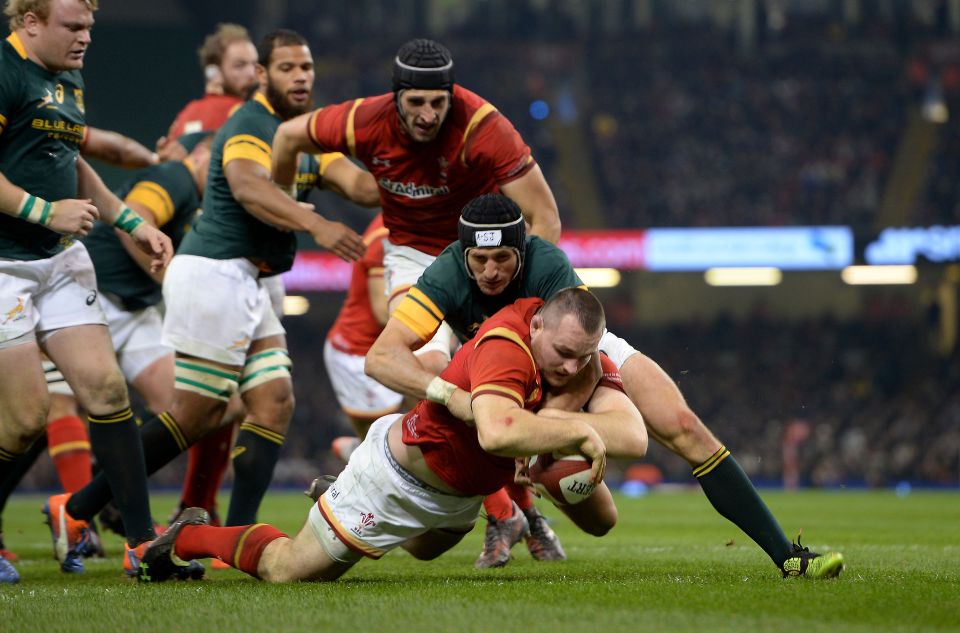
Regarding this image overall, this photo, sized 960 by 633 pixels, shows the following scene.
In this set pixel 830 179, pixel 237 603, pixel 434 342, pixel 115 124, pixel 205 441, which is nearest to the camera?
pixel 237 603

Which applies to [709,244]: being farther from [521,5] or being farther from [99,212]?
[99,212]

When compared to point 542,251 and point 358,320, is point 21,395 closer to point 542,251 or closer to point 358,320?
point 542,251

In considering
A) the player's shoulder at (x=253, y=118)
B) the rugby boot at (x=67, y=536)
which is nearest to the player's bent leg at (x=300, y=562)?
the rugby boot at (x=67, y=536)

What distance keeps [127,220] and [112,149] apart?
1566mm

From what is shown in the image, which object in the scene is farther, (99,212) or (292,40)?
(292,40)

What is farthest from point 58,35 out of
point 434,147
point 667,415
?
point 667,415

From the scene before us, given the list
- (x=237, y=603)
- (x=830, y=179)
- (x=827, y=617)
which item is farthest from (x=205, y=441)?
(x=830, y=179)

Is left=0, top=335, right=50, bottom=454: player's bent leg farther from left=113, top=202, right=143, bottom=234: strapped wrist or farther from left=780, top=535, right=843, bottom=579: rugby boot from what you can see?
left=780, top=535, right=843, bottom=579: rugby boot

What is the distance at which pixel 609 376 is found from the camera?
495cm

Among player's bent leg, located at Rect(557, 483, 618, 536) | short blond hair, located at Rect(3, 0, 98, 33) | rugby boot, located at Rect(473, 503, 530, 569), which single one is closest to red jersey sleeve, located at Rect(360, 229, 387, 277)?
rugby boot, located at Rect(473, 503, 530, 569)

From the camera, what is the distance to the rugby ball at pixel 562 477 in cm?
477

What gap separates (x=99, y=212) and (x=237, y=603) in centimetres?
260

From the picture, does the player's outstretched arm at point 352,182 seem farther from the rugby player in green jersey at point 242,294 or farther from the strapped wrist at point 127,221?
the strapped wrist at point 127,221

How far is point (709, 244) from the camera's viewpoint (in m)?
24.5
